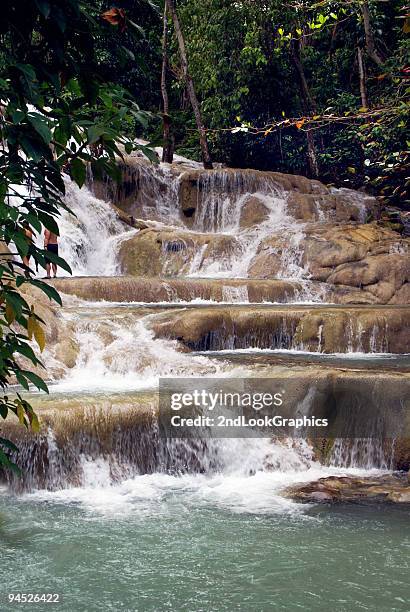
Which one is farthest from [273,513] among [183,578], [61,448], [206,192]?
[206,192]

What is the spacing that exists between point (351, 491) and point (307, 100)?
58.3 ft

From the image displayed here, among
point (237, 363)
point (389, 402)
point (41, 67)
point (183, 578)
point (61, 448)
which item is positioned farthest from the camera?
point (237, 363)

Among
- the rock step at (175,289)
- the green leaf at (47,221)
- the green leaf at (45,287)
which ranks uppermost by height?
the green leaf at (47,221)

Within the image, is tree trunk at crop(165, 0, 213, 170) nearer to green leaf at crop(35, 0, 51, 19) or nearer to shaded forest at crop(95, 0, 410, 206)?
shaded forest at crop(95, 0, 410, 206)

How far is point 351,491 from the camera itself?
24.2 ft

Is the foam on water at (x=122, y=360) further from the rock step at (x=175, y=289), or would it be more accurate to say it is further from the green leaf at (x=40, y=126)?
the green leaf at (x=40, y=126)

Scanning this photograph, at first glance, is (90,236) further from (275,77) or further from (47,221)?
(47,221)

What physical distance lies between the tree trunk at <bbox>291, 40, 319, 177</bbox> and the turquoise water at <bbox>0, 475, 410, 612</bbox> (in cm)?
1736

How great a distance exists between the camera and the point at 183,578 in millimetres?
5332

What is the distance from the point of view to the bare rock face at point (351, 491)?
7.12m

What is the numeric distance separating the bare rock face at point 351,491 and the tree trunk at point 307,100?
16.4m

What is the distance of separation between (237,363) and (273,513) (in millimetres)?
3291


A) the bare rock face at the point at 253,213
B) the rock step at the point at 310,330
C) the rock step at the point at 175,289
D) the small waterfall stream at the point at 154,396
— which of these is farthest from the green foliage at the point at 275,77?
the rock step at the point at 310,330

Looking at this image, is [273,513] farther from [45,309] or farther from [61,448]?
[45,309]
